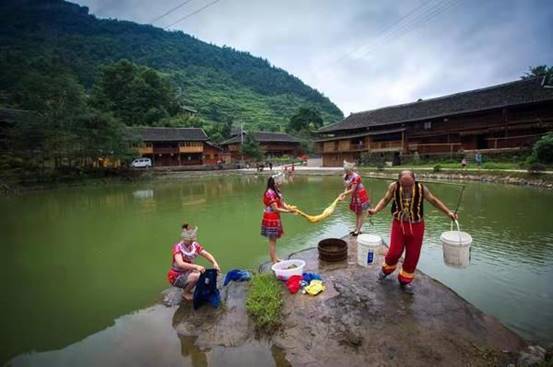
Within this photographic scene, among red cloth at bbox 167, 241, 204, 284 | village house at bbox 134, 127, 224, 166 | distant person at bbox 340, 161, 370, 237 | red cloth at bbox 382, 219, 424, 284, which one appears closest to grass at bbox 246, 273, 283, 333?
red cloth at bbox 167, 241, 204, 284

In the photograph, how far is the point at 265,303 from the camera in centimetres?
454

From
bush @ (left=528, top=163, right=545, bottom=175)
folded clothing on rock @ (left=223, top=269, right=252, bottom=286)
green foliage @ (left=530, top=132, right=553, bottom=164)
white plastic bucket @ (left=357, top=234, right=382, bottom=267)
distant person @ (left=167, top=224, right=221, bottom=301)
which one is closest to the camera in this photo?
distant person @ (left=167, top=224, right=221, bottom=301)

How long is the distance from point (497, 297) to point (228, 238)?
711 centimetres

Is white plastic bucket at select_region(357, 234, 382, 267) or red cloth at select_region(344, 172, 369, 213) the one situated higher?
red cloth at select_region(344, 172, 369, 213)

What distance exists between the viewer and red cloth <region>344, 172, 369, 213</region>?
7.38 m

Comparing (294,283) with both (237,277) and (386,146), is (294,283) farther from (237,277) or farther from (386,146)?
(386,146)

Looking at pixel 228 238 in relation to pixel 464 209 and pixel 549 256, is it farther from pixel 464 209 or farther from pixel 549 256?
pixel 464 209

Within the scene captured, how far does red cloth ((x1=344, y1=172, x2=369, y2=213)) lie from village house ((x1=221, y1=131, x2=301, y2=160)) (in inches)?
1967

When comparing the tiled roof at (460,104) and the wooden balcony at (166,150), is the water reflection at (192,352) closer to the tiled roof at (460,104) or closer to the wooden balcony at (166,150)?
the tiled roof at (460,104)

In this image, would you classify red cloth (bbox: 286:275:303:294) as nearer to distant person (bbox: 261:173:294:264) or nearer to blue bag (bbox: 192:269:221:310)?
distant person (bbox: 261:173:294:264)

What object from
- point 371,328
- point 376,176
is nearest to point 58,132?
point 376,176

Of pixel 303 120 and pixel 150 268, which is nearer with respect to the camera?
pixel 150 268

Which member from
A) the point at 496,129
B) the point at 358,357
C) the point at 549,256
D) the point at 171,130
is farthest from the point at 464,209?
the point at 171,130

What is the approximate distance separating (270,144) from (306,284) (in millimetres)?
56612
